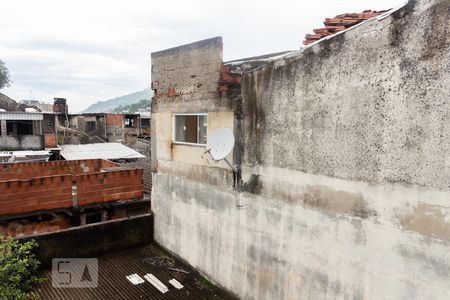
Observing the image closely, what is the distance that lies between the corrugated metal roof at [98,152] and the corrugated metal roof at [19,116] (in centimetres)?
294

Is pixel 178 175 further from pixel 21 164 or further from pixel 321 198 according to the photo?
pixel 21 164

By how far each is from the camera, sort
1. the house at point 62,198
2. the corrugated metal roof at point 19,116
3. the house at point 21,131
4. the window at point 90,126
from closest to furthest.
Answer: the house at point 62,198 < the corrugated metal roof at point 19,116 < the house at point 21,131 < the window at point 90,126

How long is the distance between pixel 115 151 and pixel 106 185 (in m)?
12.5

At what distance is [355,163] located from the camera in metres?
5.05

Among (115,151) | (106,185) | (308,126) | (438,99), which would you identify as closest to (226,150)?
(308,126)

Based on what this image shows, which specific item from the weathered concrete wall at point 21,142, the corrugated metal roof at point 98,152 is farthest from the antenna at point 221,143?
the weathered concrete wall at point 21,142

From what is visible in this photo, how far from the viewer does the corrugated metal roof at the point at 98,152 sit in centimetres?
2138

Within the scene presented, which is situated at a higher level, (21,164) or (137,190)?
(21,164)

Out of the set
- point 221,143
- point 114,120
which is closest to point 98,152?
point 114,120

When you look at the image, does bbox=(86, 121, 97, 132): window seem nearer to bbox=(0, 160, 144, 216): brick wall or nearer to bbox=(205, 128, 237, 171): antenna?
bbox=(0, 160, 144, 216): brick wall

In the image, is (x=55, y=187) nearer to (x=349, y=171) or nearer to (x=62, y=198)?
(x=62, y=198)

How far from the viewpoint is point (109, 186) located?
11508 millimetres

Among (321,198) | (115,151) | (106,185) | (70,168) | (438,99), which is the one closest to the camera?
(438,99)

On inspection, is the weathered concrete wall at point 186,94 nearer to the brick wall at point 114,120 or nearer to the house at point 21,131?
the house at point 21,131
